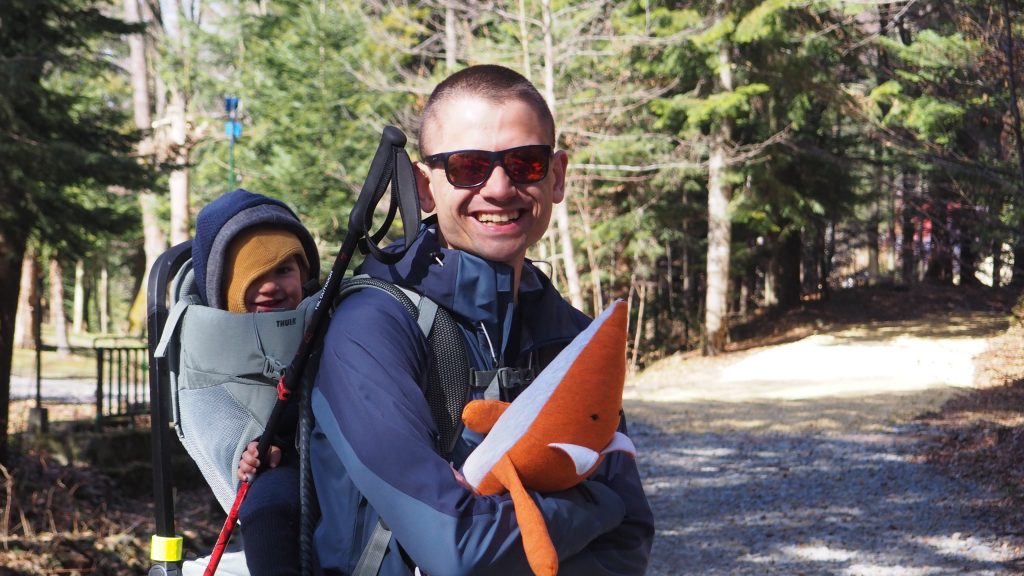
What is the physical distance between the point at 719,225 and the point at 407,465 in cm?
2102

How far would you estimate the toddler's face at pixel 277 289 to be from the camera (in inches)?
100

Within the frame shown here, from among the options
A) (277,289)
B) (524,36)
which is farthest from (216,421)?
(524,36)

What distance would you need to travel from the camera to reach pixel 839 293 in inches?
1262

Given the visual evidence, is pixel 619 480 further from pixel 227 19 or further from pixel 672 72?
pixel 227 19

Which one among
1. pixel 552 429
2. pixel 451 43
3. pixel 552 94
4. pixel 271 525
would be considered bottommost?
pixel 271 525

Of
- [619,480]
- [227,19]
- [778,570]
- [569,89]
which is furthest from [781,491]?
[227,19]

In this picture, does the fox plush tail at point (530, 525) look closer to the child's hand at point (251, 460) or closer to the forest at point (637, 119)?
the child's hand at point (251, 460)

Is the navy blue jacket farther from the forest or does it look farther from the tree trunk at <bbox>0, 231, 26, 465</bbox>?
the forest

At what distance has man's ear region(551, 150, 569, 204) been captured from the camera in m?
2.10

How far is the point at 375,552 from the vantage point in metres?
1.67

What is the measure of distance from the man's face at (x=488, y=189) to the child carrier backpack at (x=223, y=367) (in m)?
0.10

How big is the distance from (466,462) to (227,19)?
2730 centimetres

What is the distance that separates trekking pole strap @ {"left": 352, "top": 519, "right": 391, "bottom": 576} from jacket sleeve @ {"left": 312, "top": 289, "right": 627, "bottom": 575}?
0.14 feet

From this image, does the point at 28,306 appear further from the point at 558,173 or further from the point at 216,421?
the point at 558,173
